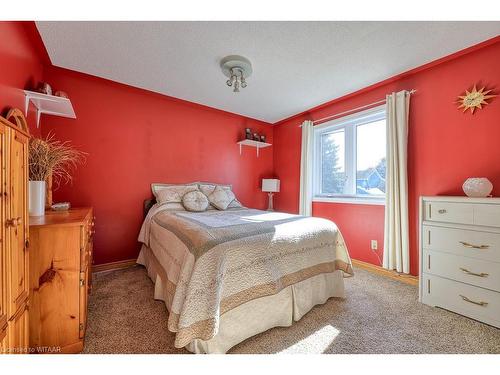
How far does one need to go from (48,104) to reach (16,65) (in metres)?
0.54

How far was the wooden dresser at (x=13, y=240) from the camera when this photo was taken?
2.79ft

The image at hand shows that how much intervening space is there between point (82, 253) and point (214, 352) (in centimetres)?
98

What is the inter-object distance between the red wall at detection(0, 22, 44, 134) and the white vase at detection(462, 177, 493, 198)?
11.1 ft

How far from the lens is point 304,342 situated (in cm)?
140

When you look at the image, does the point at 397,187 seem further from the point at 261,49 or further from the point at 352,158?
the point at 261,49

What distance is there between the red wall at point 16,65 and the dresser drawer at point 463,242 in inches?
129

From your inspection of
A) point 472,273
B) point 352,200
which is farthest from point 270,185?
point 472,273

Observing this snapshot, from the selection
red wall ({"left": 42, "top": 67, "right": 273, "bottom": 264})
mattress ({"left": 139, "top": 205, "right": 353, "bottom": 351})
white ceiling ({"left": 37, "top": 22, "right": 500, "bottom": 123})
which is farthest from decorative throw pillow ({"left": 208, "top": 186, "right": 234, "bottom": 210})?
white ceiling ({"left": 37, "top": 22, "right": 500, "bottom": 123})

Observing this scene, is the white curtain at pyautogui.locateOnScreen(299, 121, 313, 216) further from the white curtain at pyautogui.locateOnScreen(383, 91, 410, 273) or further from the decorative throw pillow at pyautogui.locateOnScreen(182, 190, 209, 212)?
the decorative throw pillow at pyautogui.locateOnScreen(182, 190, 209, 212)

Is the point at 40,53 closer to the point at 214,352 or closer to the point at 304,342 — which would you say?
the point at 214,352

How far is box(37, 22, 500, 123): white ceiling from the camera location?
5.55 feet

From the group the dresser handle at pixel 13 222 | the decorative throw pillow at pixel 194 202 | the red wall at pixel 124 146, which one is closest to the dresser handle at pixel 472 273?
the decorative throw pillow at pixel 194 202

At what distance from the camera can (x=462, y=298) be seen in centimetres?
170
